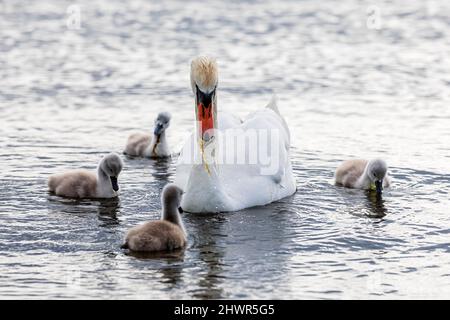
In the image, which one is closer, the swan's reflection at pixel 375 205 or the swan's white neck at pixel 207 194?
the swan's white neck at pixel 207 194

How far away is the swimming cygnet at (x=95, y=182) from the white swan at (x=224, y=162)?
0.72 meters

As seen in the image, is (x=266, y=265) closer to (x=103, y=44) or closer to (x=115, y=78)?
(x=115, y=78)

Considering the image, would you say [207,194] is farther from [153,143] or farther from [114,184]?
[153,143]

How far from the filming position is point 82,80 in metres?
19.5

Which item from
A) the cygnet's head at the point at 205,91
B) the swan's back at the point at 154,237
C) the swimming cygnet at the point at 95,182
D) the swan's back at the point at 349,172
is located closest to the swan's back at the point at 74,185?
the swimming cygnet at the point at 95,182

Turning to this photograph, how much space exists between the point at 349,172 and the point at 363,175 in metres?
0.21

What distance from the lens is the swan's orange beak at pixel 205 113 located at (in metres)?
11.3

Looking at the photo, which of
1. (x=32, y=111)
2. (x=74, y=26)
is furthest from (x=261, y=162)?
(x=74, y=26)

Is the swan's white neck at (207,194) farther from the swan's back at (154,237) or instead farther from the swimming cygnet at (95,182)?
the swan's back at (154,237)

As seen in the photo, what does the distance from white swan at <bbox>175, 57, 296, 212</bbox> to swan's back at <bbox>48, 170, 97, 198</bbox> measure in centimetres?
101

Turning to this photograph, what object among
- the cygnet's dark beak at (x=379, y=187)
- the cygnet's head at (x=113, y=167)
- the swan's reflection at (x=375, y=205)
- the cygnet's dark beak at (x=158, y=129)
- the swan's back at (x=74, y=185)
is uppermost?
the cygnet's dark beak at (x=158, y=129)

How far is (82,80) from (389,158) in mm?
7235

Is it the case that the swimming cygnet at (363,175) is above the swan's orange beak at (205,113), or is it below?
below
